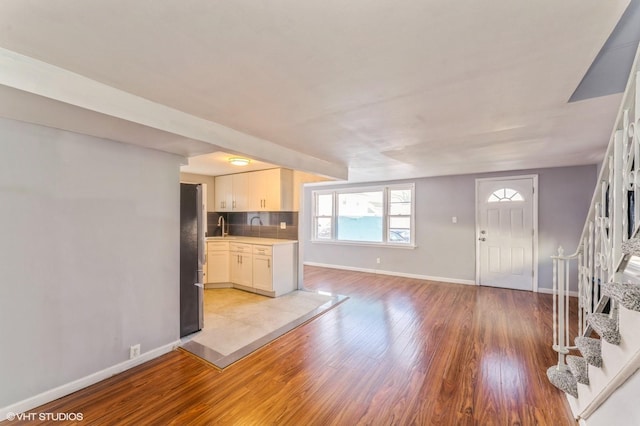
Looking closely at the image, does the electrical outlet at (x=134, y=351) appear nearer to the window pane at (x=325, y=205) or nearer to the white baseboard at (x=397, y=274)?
the white baseboard at (x=397, y=274)

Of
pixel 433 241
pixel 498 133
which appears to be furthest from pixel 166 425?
pixel 433 241

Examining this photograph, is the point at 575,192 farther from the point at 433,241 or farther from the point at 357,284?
the point at 357,284

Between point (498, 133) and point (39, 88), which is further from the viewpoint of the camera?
point (498, 133)

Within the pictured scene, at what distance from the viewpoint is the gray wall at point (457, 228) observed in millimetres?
4500

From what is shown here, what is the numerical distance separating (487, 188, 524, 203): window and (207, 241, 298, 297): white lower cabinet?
3895 mm

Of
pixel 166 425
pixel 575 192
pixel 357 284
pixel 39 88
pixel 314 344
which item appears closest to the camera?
pixel 39 88

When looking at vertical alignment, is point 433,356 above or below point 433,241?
below

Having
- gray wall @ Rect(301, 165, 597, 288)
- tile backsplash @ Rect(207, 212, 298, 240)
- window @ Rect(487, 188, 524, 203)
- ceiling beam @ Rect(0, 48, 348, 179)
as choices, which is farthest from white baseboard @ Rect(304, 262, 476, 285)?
ceiling beam @ Rect(0, 48, 348, 179)

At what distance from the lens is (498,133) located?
2775 mm

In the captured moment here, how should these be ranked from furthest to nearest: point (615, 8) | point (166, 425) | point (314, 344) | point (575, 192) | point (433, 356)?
1. point (575, 192)
2. point (314, 344)
3. point (433, 356)
4. point (166, 425)
5. point (615, 8)

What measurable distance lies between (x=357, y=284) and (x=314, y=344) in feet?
8.62

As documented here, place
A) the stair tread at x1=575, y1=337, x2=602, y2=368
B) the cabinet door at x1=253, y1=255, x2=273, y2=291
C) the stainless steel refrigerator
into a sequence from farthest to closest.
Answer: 1. the cabinet door at x1=253, y1=255, x2=273, y2=291
2. the stainless steel refrigerator
3. the stair tread at x1=575, y1=337, x2=602, y2=368

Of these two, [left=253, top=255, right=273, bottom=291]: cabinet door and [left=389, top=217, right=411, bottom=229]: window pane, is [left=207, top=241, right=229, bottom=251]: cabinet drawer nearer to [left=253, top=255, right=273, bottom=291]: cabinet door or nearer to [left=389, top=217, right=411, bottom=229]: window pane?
[left=253, top=255, right=273, bottom=291]: cabinet door

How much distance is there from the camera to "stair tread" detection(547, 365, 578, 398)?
1942 mm
